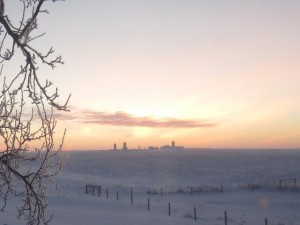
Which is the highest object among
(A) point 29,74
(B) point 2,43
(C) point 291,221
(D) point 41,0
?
(D) point 41,0

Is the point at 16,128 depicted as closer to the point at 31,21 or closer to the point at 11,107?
the point at 11,107

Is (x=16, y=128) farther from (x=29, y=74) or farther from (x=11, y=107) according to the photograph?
(x=29, y=74)

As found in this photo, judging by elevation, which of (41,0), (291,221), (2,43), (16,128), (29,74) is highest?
(41,0)

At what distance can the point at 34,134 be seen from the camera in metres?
5.64

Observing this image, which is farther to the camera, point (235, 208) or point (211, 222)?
point (235, 208)

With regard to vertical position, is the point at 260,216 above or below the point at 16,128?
below

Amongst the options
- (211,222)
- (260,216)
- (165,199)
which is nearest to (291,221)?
(260,216)

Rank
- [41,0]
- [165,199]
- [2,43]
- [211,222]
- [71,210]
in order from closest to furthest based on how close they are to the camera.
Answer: [41,0] < [2,43] < [211,222] < [71,210] < [165,199]

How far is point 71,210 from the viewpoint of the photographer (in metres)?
28.2

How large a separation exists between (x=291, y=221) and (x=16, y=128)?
2634 centimetres

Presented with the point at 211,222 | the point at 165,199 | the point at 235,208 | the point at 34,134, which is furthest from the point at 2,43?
the point at 165,199

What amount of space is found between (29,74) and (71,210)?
80.0ft

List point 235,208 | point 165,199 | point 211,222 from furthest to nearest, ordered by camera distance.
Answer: point 165,199 → point 235,208 → point 211,222


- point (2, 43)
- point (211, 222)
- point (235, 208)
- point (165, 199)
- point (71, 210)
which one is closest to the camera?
point (2, 43)
